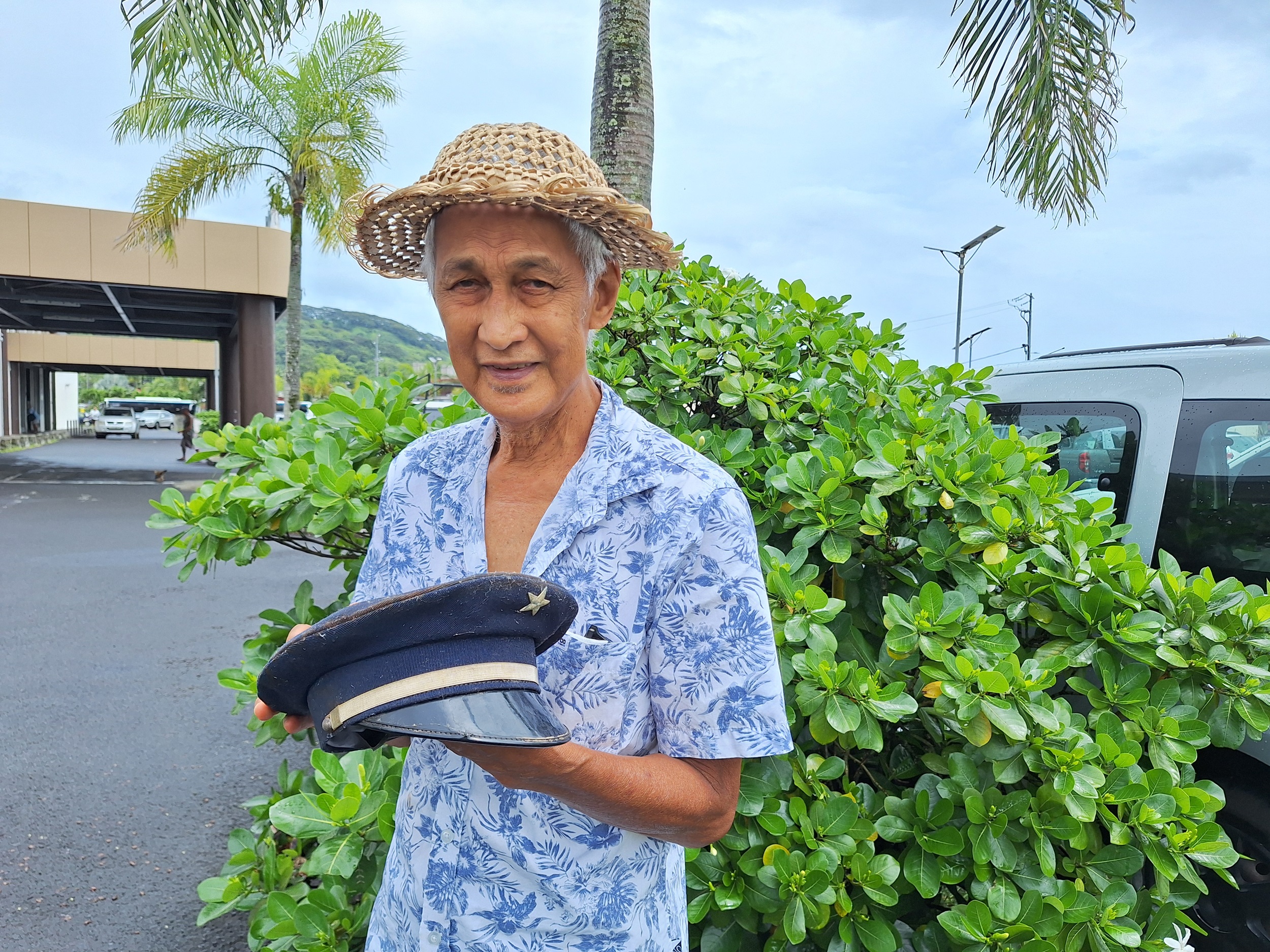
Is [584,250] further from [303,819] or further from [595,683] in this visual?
[303,819]

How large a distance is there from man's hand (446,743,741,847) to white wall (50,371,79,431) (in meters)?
56.8

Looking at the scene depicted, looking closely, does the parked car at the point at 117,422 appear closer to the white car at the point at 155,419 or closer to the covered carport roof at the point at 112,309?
the white car at the point at 155,419

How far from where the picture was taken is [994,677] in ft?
5.49

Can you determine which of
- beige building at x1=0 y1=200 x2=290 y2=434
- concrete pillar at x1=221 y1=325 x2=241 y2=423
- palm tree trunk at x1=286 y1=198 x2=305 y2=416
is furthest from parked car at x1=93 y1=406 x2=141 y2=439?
palm tree trunk at x1=286 y1=198 x2=305 y2=416

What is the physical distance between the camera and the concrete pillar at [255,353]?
1730 centimetres

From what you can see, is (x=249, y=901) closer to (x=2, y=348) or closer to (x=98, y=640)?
(x=98, y=640)

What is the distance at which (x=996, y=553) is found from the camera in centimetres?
193

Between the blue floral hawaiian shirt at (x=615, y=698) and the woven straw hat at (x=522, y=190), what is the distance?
0.30 meters

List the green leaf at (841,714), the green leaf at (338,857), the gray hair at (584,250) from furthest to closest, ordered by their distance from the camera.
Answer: the green leaf at (338,857), the green leaf at (841,714), the gray hair at (584,250)

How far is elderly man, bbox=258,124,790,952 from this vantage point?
3.51 ft

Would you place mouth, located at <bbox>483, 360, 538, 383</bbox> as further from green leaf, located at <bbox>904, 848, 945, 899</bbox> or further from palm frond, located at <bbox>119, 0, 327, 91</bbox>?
palm frond, located at <bbox>119, 0, 327, 91</bbox>

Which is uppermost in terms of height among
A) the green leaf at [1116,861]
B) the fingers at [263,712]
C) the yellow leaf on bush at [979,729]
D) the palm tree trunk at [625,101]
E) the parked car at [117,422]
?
the palm tree trunk at [625,101]

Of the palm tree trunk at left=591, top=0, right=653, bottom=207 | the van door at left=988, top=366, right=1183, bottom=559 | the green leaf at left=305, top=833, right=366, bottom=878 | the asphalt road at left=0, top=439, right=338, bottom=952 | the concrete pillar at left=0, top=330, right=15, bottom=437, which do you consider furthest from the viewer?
the concrete pillar at left=0, top=330, right=15, bottom=437

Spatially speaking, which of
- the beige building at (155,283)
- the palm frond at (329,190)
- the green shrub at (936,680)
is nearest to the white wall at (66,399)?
the beige building at (155,283)
